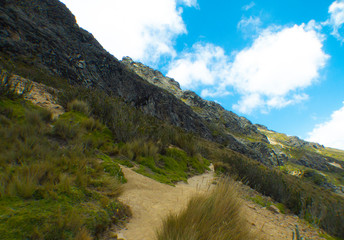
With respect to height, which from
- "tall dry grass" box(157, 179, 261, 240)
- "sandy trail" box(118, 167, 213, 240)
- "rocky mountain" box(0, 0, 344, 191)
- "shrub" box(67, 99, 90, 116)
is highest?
"rocky mountain" box(0, 0, 344, 191)

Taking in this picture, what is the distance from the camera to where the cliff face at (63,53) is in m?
16.5

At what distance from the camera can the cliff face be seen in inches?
648

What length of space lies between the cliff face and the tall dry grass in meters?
12.8

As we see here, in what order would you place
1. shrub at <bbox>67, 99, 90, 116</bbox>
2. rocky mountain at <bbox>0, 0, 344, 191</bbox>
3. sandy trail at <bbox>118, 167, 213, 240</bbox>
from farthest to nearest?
rocky mountain at <bbox>0, 0, 344, 191</bbox>, shrub at <bbox>67, 99, 90, 116</bbox>, sandy trail at <bbox>118, 167, 213, 240</bbox>

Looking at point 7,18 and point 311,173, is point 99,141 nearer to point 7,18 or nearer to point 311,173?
point 7,18

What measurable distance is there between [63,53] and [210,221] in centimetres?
2728

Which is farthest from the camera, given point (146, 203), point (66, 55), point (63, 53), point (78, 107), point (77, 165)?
point (66, 55)

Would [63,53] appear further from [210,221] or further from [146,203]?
[210,221]

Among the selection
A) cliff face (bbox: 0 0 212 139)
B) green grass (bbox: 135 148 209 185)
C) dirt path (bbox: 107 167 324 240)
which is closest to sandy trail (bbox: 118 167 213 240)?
dirt path (bbox: 107 167 324 240)

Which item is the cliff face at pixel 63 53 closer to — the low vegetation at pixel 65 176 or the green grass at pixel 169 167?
the green grass at pixel 169 167

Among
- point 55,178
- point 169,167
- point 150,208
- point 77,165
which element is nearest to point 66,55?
point 169,167

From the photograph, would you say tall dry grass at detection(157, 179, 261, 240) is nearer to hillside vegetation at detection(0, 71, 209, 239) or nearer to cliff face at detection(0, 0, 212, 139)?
hillside vegetation at detection(0, 71, 209, 239)

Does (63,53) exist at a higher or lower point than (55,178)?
higher

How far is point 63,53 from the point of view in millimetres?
21625
